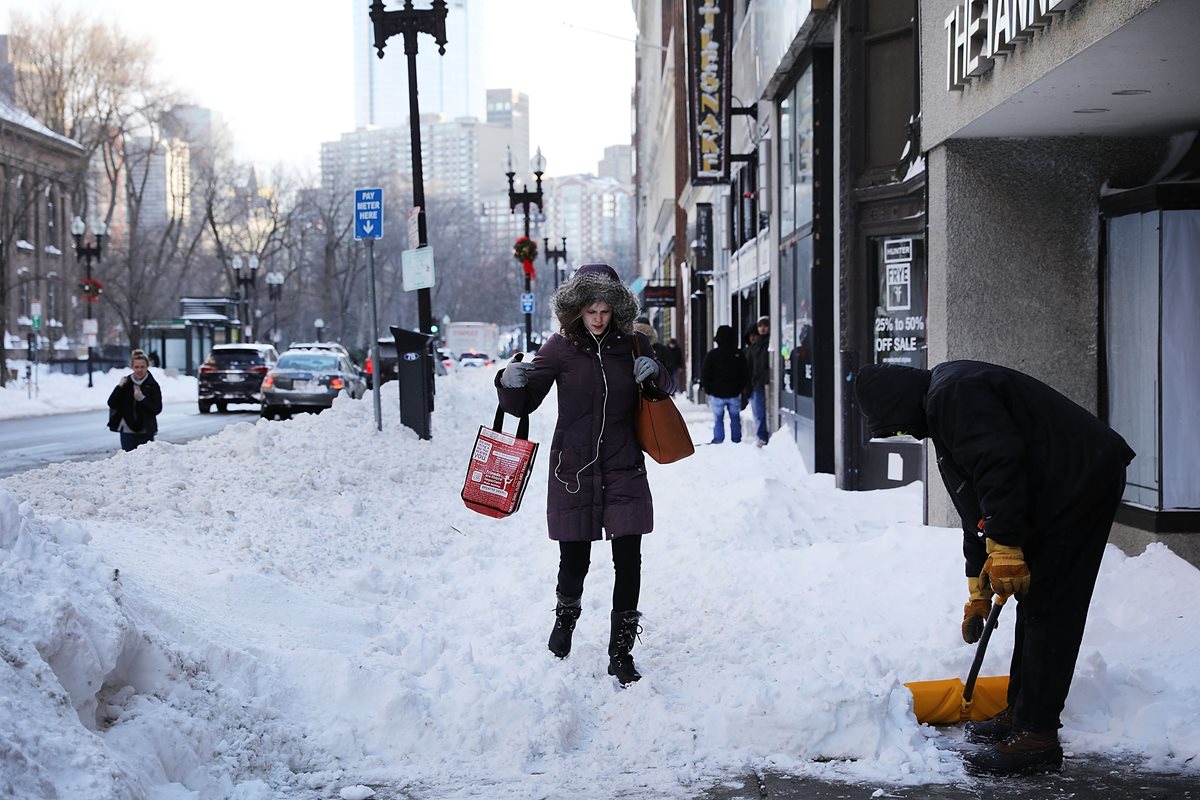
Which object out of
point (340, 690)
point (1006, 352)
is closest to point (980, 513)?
point (340, 690)

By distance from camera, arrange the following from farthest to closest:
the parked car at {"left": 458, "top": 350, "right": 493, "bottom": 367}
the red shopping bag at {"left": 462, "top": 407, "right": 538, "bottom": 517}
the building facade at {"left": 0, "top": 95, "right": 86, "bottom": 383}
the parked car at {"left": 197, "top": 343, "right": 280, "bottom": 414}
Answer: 1. the parked car at {"left": 458, "top": 350, "right": 493, "bottom": 367}
2. the building facade at {"left": 0, "top": 95, "right": 86, "bottom": 383}
3. the parked car at {"left": 197, "top": 343, "right": 280, "bottom": 414}
4. the red shopping bag at {"left": 462, "top": 407, "right": 538, "bottom": 517}

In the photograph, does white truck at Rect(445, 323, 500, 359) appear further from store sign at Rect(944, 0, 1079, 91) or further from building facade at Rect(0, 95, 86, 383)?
store sign at Rect(944, 0, 1079, 91)

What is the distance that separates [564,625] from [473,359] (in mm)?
81762

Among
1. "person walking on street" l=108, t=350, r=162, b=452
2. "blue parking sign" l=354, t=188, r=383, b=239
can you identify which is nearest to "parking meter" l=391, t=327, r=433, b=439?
"blue parking sign" l=354, t=188, r=383, b=239

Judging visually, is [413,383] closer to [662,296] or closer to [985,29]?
[985,29]

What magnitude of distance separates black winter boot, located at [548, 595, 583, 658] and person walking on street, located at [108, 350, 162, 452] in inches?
373

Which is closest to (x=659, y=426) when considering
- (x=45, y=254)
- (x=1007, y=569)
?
(x=1007, y=569)

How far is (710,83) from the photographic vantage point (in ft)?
64.1

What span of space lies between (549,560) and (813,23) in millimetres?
6618

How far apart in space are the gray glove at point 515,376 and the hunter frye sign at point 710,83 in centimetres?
1371

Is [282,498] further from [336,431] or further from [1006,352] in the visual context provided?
[1006,352]

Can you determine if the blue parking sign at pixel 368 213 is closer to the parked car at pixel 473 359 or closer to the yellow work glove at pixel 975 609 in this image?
the yellow work glove at pixel 975 609

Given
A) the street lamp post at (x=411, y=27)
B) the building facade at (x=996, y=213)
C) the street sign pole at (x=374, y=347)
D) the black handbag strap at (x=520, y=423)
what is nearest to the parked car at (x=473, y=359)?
the street lamp post at (x=411, y=27)

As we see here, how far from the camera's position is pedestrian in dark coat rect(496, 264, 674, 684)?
589 cm
